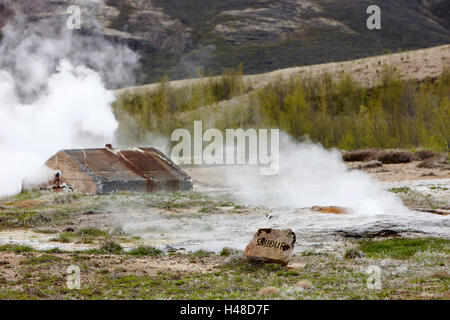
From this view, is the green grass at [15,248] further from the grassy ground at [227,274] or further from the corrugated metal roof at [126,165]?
the corrugated metal roof at [126,165]

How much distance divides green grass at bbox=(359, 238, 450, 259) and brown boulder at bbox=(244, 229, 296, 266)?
1.99 meters

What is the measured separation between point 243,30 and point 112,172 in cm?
10723

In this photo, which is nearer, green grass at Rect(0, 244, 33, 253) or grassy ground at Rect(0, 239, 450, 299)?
grassy ground at Rect(0, 239, 450, 299)

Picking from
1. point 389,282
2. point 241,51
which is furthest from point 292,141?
point 241,51

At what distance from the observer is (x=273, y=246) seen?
11023 mm

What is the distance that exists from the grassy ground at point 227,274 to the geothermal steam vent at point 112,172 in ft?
40.1

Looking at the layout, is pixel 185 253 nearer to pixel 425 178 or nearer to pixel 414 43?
pixel 425 178

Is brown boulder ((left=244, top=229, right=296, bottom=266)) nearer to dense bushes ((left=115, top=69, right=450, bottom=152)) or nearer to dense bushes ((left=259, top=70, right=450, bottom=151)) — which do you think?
dense bushes ((left=115, top=69, right=450, bottom=152))

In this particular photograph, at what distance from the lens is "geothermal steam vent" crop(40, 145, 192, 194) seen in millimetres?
24953

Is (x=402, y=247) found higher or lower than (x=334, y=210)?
lower

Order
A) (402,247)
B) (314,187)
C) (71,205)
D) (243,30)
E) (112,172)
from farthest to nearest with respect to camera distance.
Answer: (243,30) → (112,172) → (314,187) → (71,205) → (402,247)

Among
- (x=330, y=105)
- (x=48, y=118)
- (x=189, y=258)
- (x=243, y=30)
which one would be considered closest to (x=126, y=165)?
(x=48, y=118)

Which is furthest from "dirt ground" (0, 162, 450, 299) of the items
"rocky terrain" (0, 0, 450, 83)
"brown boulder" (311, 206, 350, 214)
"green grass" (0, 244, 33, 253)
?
"rocky terrain" (0, 0, 450, 83)

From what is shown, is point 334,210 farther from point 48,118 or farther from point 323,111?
point 323,111
